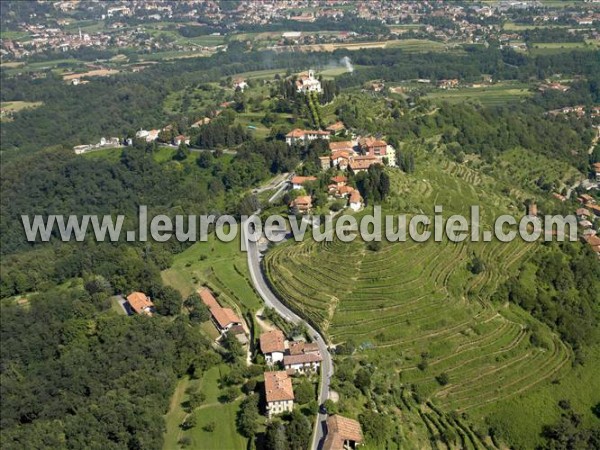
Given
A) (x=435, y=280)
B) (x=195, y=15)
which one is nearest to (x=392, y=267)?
(x=435, y=280)

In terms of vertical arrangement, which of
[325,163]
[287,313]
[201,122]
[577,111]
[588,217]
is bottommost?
[588,217]

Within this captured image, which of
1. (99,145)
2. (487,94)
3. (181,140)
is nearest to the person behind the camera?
(181,140)

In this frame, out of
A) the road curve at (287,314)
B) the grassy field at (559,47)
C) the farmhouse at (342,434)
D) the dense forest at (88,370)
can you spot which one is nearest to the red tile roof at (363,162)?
the road curve at (287,314)

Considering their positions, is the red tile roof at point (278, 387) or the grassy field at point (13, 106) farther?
the grassy field at point (13, 106)

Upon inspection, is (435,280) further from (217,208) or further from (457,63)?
(457,63)

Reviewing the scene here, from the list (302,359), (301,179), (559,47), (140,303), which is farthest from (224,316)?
(559,47)

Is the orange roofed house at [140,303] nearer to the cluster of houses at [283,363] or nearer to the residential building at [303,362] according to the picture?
the cluster of houses at [283,363]

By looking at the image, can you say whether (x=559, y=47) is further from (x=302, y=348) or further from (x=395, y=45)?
(x=302, y=348)
